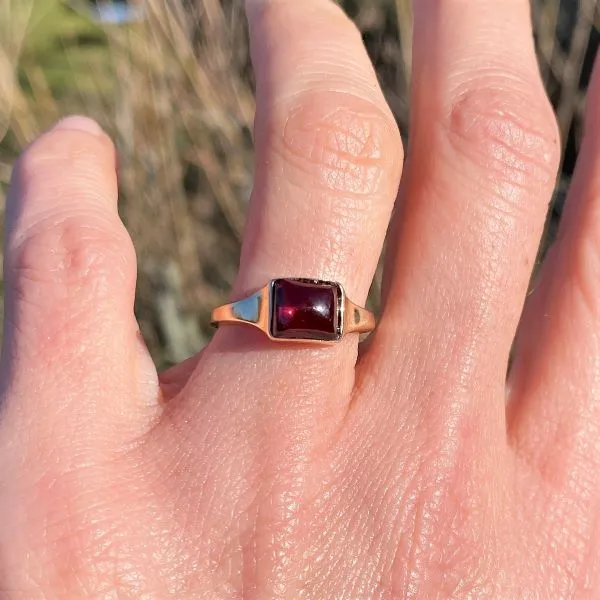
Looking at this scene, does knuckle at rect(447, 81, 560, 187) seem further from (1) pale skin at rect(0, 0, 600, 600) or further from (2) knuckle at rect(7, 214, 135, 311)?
(2) knuckle at rect(7, 214, 135, 311)

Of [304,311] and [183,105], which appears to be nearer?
[304,311]

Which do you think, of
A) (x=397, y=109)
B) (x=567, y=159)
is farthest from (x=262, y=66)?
(x=567, y=159)

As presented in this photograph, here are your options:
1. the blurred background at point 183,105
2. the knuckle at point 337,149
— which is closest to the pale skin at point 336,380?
the knuckle at point 337,149

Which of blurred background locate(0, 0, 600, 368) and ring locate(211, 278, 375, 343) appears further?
blurred background locate(0, 0, 600, 368)

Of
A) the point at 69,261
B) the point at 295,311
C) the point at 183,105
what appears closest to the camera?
the point at 295,311

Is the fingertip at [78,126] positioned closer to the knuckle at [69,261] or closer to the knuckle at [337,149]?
the knuckle at [69,261]

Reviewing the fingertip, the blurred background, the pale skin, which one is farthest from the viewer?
the blurred background

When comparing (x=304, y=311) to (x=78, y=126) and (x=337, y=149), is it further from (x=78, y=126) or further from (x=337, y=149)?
(x=78, y=126)

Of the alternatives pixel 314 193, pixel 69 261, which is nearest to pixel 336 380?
pixel 314 193

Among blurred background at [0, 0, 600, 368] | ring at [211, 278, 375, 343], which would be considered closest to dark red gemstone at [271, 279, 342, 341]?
ring at [211, 278, 375, 343]

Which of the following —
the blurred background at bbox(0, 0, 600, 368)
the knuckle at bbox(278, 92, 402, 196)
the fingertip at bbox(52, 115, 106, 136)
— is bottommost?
the blurred background at bbox(0, 0, 600, 368)
